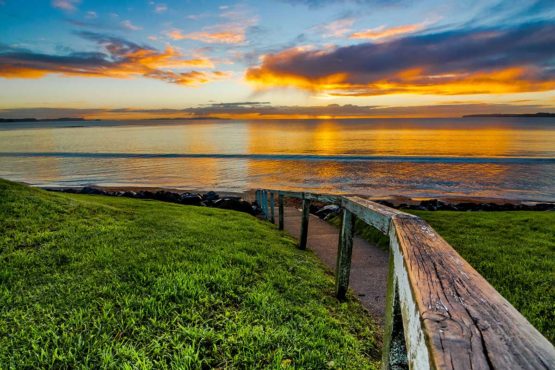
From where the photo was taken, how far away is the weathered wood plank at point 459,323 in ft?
2.94

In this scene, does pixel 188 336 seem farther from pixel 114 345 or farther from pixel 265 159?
pixel 265 159

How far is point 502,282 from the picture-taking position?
523 cm

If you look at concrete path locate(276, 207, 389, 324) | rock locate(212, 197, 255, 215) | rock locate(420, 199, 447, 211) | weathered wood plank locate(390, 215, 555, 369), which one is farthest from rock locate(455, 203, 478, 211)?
weathered wood plank locate(390, 215, 555, 369)

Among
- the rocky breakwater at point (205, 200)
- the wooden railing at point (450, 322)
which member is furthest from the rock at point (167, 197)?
the wooden railing at point (450, 322)

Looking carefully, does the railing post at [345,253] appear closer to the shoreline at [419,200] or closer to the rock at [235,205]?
the rock at [235,205]

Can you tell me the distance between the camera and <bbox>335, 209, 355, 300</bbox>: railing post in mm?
4891

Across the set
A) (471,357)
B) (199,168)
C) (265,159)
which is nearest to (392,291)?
(471,357)

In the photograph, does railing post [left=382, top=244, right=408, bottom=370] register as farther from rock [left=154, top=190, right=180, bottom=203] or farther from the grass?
rock [left=154, top=190, right=180, bottom=203]

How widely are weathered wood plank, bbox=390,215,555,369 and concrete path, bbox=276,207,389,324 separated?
A: 11.3 ft

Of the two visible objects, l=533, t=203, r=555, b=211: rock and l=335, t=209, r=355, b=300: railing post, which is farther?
l=533, t=203, r=555, b=211: rock

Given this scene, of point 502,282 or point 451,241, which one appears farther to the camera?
point 451,241

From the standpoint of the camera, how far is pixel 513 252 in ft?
22.0

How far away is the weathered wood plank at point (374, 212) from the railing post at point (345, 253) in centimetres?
25

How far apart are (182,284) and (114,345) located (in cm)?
121
